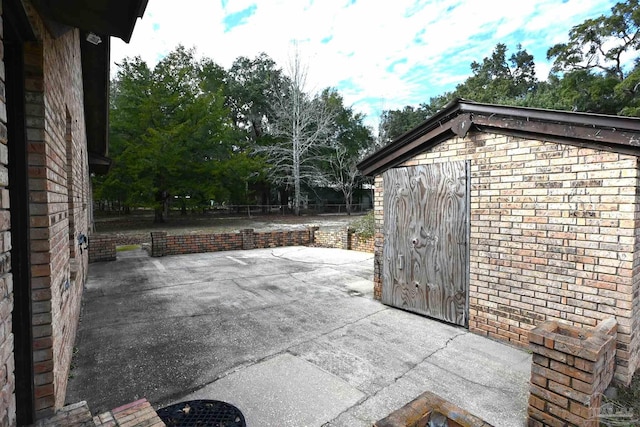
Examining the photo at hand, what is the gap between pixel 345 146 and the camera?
29.3 m

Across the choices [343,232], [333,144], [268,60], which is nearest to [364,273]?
[343,232]

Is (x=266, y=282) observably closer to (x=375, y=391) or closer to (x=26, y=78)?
(x=375, y=391)

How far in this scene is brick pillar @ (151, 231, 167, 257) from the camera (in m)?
9.30

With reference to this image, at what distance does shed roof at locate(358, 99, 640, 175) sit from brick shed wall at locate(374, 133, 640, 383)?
0.11m

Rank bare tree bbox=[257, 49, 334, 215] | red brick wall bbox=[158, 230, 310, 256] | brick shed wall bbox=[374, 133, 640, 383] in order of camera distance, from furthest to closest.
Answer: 1. bare tree bbox=[257, 49, 334, 215]
2. red brick wall bbox=[158, 230, 310, 256]
3. brick shed wall bbox=[374, 133, 640, 383]

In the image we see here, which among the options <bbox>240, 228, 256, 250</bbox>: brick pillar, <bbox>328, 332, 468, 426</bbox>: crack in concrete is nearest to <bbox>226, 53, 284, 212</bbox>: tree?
<bbox>240, 228, 256, 250</bbox>: brick pillar

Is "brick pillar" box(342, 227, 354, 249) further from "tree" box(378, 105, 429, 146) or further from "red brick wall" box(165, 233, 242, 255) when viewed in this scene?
"tree" box(378, 105, 429, 146)

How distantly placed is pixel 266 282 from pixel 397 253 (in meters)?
2.96

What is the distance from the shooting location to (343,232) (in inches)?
434

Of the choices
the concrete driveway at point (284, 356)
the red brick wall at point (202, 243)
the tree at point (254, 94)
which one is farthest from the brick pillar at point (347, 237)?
the tree at point (254, 94)

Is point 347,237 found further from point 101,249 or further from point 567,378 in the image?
point 567,378

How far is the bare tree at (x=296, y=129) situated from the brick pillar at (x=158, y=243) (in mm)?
15018

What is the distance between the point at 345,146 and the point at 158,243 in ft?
72.7

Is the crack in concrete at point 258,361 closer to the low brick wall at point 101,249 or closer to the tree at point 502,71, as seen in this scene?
the low brick wall at point 101,249
